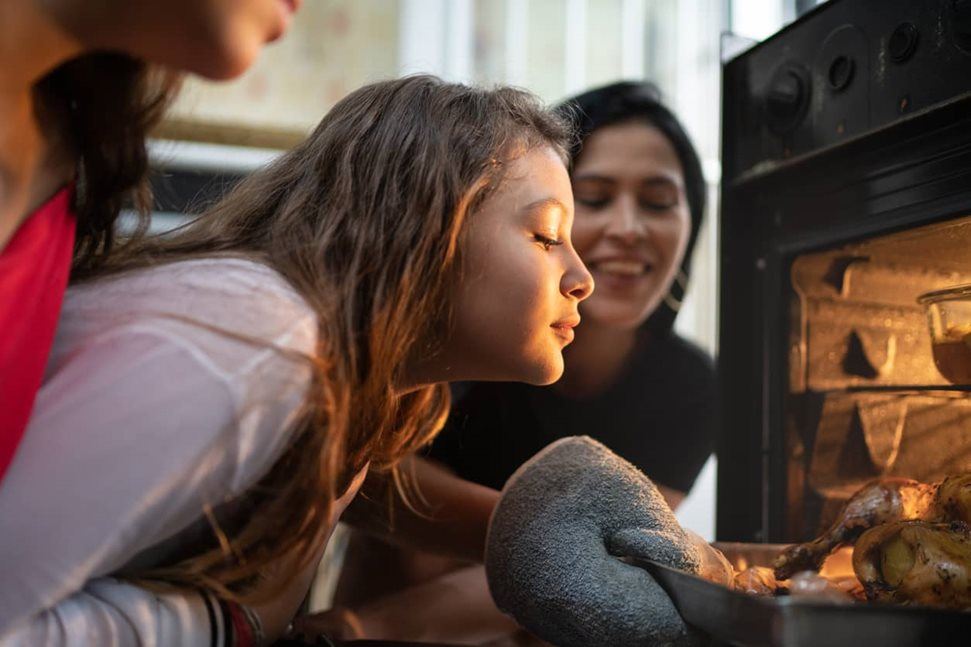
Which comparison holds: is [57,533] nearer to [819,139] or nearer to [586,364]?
[819,139]

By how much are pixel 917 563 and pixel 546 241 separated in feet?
1.41

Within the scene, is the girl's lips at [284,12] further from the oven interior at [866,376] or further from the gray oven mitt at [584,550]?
the oven interior at [866,376]

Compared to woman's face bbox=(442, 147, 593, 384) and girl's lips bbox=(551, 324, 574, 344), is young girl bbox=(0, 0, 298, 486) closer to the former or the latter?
woman's face bbox=(442, 147, 593, 384)

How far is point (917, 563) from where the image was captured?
78 cm

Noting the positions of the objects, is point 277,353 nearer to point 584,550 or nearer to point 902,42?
point 584,550

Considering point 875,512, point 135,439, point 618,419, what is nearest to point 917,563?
point 875,512

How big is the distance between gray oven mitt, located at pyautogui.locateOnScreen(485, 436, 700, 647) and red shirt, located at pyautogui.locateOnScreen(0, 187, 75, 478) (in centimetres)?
43

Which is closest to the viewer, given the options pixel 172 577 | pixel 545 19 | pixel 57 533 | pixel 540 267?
pixel 57 533

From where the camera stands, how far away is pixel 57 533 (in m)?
0.60

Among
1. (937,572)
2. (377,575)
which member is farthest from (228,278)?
(377,575)

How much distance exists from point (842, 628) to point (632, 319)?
2.93 feet

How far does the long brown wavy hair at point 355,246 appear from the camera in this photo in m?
0.69

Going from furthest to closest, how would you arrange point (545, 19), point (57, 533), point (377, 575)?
point (545, 19) → point (377, 575) → point (57, 533)

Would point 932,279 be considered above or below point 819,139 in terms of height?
below
